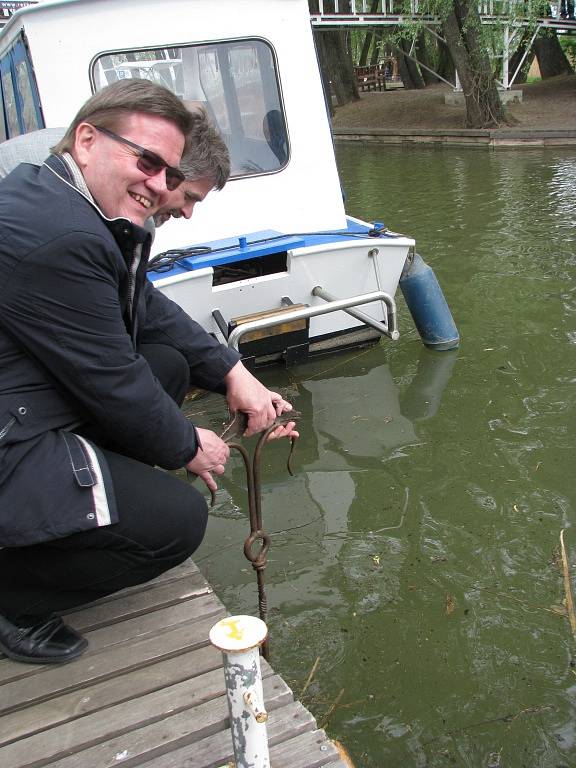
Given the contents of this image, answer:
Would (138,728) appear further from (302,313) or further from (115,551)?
(302,313)

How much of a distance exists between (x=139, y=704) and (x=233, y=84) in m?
5.01

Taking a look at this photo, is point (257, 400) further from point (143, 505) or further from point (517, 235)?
point (517, 235)

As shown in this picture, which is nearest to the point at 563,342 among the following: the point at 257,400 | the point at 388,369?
the point at 388,369

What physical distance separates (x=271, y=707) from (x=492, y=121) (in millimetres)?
18382

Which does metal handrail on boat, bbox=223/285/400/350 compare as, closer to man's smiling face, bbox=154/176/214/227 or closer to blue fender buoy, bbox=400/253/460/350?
blue fender buoy, bbox=400/253/460/350

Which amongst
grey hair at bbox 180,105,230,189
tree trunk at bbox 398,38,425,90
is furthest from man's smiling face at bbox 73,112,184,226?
tree trunk at bbox 398,38,425,90

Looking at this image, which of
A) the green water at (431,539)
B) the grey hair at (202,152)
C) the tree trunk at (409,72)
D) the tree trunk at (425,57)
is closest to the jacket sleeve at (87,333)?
the grey hair at (202,152)

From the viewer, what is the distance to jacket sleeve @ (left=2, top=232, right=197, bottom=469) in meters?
1.99

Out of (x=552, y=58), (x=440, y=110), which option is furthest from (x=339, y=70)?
(x=552, y=58)

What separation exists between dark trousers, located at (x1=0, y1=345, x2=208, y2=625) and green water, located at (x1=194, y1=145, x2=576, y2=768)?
40.2 inches

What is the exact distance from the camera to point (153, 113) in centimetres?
223

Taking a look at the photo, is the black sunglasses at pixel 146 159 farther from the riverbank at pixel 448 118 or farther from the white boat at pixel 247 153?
the riverbank at pixel 448 118

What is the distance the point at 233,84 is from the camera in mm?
6082

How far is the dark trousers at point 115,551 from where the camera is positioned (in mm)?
Result: 2207
